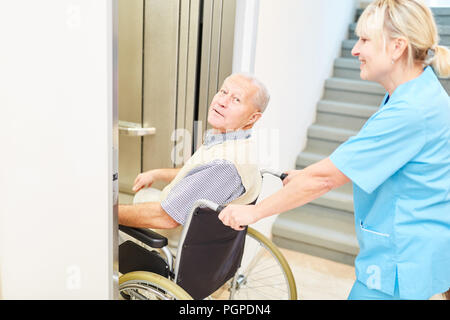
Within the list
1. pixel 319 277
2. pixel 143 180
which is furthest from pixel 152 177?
pixel 319 277

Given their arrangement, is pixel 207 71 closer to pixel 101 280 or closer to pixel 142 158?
pixel 142 158

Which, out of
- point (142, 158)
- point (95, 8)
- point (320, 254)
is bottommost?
point (320, 254)

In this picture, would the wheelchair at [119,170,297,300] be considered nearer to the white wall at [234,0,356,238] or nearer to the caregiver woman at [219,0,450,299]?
the caregiver woman at [219,0,450,299]

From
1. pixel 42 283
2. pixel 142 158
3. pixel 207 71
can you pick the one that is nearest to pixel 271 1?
pixel 207 71

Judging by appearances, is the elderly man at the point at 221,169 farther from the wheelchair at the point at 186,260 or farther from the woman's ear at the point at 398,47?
the woman's ear at the point at 398,47

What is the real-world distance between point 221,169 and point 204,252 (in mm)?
314

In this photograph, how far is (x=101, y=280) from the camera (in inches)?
42.8

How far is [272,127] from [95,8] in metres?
1.57

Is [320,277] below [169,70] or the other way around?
below

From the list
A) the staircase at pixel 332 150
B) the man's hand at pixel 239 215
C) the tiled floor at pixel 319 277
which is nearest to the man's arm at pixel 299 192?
the man's hand at pixel 239 215

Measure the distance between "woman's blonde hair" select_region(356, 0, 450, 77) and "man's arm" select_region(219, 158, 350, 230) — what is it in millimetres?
375

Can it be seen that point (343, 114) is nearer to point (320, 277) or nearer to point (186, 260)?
point (320, 277)

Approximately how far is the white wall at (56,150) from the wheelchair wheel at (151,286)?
175mm

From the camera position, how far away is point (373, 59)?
106 cm
